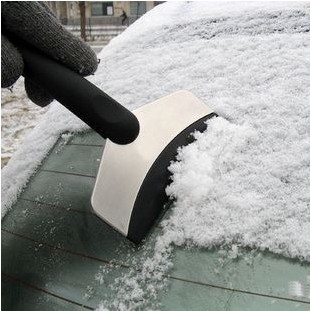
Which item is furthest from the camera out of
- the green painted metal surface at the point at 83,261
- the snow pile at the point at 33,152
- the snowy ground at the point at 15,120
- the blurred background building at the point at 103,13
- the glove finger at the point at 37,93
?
the blurred background building at the point at 103,13

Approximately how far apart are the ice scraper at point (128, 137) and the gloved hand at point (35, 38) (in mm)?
28

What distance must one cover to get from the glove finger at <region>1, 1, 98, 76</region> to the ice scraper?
1.1 inches

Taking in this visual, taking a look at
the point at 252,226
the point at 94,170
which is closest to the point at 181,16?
the point at 94,170

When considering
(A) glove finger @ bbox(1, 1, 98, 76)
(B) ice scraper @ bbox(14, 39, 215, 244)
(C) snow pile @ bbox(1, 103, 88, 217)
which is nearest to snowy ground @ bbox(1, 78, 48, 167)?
(C) snow pile @ bbox(1, 103, 88, 217)

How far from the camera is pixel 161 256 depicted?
38.5 inches

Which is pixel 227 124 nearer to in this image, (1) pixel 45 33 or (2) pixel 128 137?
(2) pixel 128 137

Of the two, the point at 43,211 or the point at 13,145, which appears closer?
the point at 43,211

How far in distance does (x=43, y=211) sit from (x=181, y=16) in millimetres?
1210

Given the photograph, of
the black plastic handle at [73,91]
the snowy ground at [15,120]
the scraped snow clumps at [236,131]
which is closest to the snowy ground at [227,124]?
the scraped snow clumps at [236,131]

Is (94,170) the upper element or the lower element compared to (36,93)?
lower

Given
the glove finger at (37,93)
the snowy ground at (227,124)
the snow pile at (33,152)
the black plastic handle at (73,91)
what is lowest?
the snow pile at (33,152)

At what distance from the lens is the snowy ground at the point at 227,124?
95 cm

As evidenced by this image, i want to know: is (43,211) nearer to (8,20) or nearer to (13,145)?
(8,20)

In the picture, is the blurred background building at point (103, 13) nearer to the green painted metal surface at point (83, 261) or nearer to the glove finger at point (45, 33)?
the green painted metal surface at point (83, 261)
